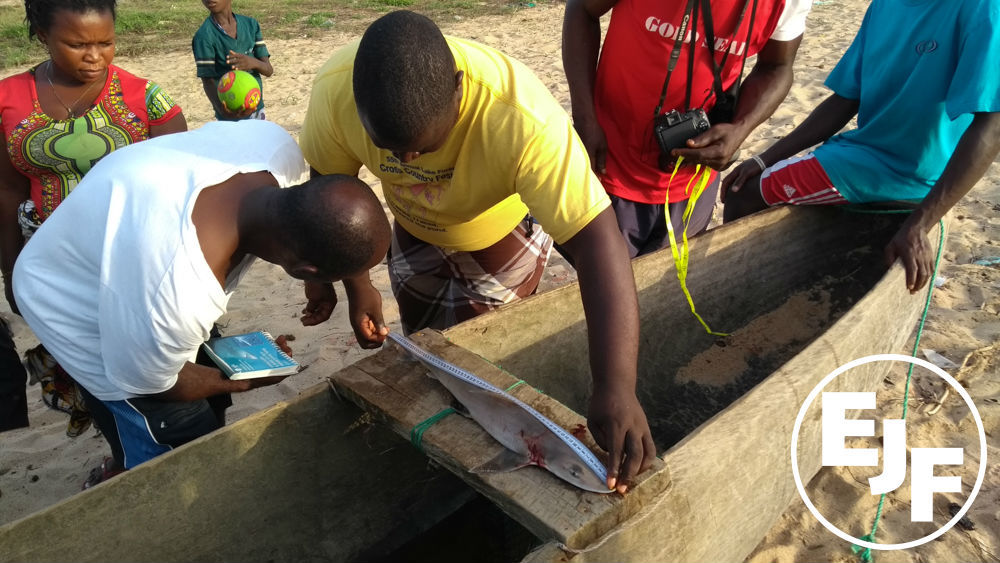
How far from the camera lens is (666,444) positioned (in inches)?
114

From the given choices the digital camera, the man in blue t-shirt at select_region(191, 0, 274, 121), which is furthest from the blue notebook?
the man in blue t-shirt at select_region(191, 0, 274, 121)

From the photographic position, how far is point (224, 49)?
4.55 meters

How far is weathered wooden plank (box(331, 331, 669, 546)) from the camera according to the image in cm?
169

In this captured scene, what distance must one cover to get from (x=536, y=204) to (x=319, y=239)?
0.54m

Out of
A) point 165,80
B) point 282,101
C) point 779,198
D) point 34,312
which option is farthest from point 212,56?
point 165,80

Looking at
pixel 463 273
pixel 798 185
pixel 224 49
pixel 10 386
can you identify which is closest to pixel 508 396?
pixel 463 273

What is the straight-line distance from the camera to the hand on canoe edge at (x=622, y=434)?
169 cm

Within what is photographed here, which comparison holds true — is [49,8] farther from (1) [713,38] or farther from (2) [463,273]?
(1) [713,38]

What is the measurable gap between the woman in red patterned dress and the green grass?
7.27m

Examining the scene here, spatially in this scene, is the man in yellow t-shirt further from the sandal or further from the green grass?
the green grass

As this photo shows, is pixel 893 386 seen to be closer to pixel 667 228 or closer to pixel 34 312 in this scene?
pixel 667 228

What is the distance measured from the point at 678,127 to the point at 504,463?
4.54ft
